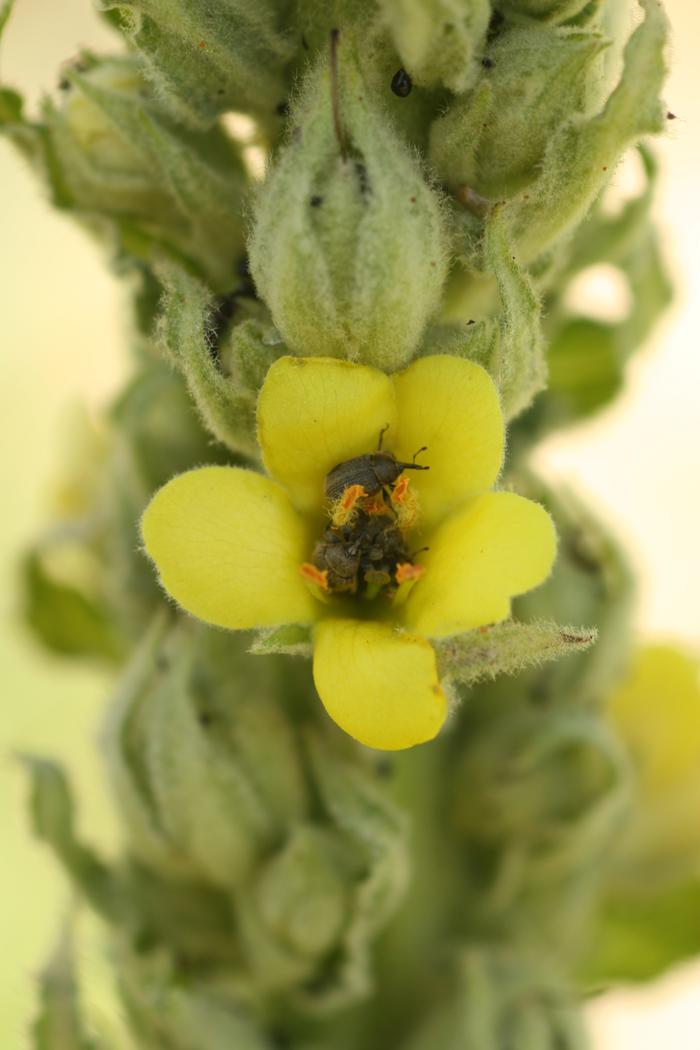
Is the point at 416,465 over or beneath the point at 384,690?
over

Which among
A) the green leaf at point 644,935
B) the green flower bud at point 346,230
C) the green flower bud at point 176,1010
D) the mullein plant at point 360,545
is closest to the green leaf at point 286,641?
the mullein plant at point 360,545

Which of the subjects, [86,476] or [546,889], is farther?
[86,476]

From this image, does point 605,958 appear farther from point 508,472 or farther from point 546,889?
point 508,472

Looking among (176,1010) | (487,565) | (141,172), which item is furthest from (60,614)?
(487,565)

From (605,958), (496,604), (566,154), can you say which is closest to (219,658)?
(496,604)

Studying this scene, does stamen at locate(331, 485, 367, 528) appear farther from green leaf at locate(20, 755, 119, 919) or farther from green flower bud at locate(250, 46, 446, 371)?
green leaf at locate(20, 755, 119, 919)

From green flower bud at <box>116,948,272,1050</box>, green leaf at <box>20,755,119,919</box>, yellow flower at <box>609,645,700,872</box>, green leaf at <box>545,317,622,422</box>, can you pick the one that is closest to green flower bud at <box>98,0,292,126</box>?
green leaf at <box>545,317,622,422</box>

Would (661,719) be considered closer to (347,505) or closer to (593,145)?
(347,505)
